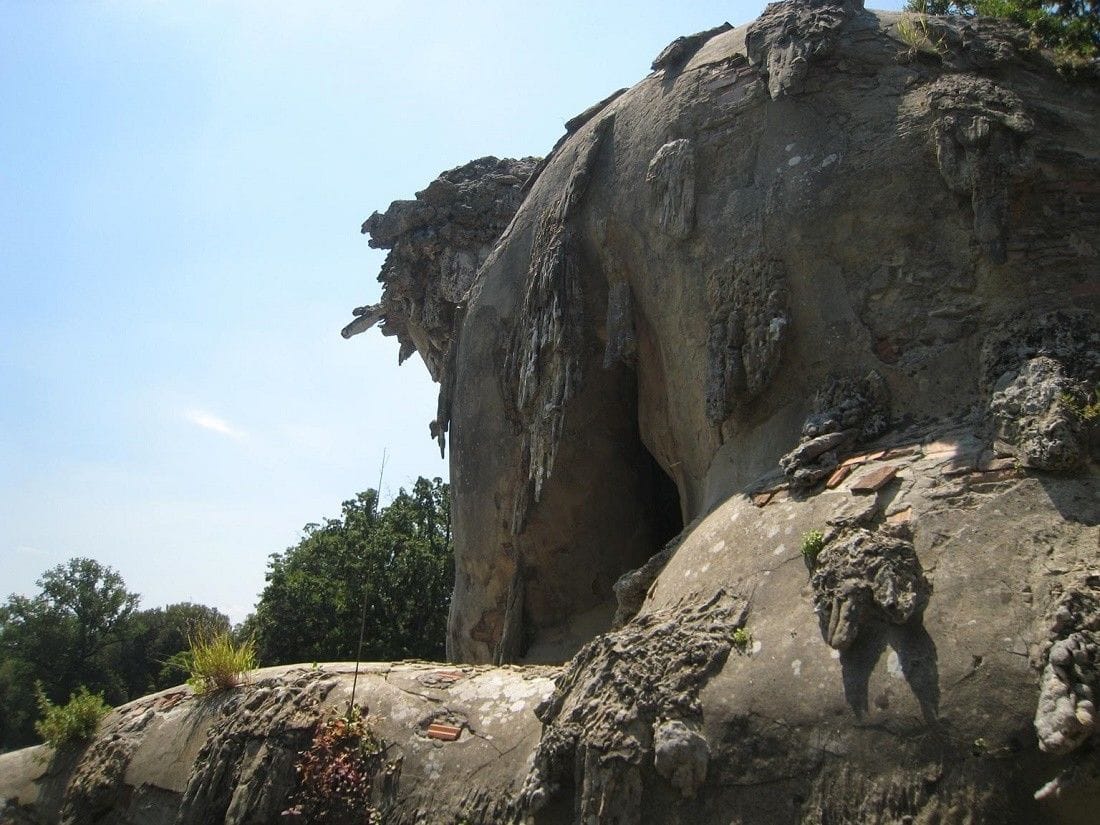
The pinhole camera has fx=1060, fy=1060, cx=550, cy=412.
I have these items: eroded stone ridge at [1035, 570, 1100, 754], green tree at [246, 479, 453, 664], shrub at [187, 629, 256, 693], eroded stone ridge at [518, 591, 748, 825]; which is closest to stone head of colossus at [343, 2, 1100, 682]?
eroded stone ridge at [518, 591, 748, 825]

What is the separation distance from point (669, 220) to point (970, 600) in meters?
3.62

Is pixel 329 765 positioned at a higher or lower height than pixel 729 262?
lower

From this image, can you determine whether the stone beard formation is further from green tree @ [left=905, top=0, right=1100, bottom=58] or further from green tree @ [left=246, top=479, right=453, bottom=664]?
green tree @ [left=246, top=479, right=453, bottom=664]

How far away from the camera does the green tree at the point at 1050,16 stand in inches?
290

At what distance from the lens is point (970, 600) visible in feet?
14.2

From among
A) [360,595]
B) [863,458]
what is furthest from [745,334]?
[360,595]

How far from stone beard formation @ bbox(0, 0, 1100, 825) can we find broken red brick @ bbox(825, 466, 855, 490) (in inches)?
0.6

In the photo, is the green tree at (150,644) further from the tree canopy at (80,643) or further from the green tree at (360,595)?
the green tree at (360,595)

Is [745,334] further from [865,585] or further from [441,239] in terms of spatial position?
[441,239]

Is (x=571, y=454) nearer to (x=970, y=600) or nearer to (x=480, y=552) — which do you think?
(x=480, y=552)

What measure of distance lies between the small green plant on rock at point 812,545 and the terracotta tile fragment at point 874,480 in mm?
325

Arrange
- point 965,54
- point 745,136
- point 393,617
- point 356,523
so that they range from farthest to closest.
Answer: point 356,523 → point 393,617 → point 745,136 → point 965,54

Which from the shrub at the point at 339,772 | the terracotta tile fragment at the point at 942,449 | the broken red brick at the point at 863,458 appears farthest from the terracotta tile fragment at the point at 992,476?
the shrub at the point at 339,772

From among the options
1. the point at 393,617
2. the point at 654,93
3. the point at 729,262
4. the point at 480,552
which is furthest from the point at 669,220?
the point at 393,617
